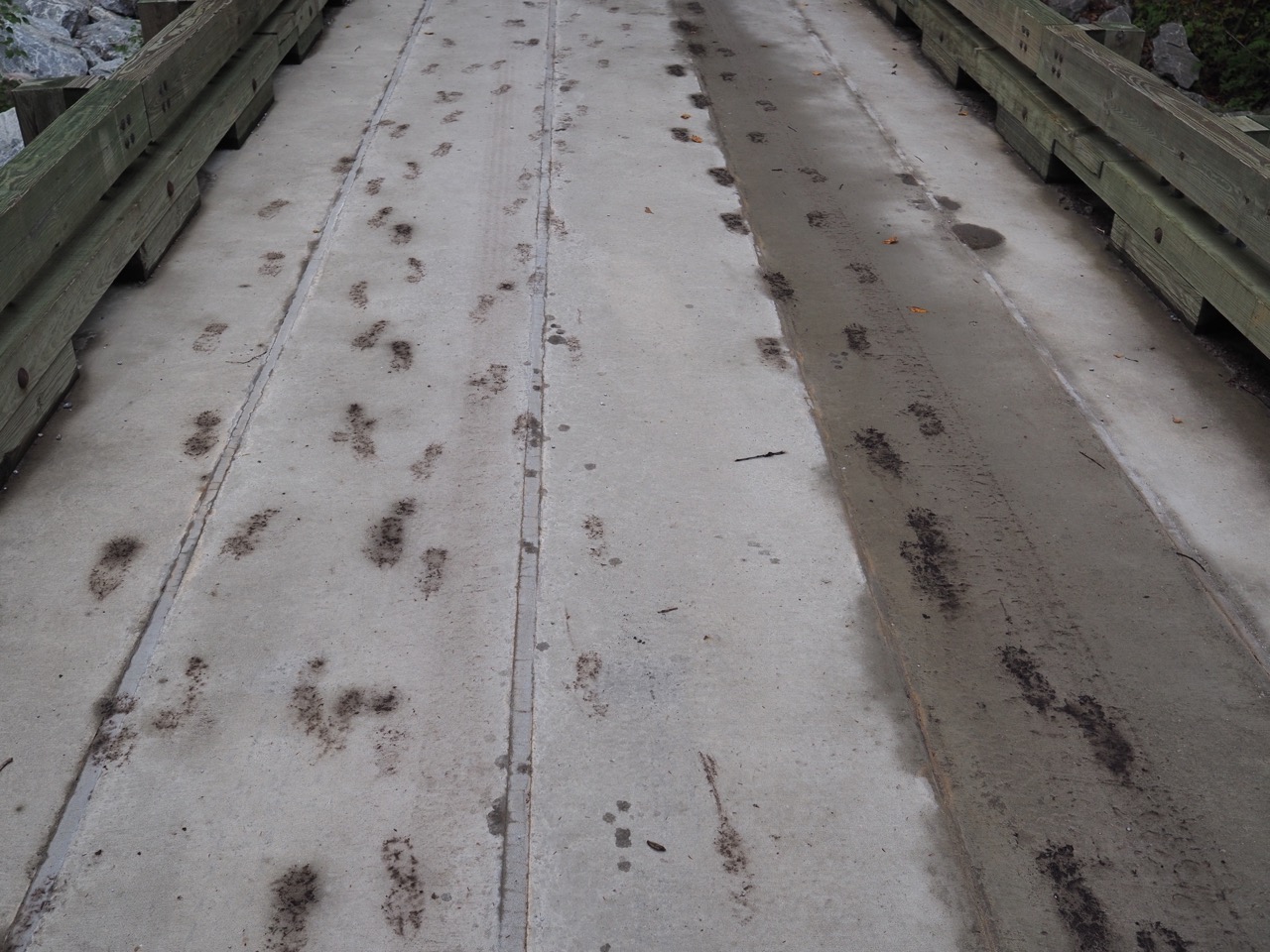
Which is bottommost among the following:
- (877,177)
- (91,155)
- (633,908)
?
(633,908)

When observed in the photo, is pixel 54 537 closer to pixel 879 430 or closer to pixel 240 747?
pixel 240 747

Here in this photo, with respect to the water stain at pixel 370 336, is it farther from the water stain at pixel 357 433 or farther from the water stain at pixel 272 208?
the water stain at pixel 272 208

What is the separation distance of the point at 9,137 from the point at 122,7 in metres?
3.24

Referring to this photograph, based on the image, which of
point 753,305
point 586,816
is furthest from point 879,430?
point 586,816

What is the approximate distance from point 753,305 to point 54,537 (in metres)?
2.84

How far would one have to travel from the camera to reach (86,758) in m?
2.84

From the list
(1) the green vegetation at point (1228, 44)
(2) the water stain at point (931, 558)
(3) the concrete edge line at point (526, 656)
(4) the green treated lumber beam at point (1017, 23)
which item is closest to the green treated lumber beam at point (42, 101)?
(3) the concrete edge line at point (526, 656)

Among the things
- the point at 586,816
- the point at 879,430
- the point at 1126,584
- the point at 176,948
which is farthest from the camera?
the point at 879,430

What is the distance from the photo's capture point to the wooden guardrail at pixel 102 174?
3.84m

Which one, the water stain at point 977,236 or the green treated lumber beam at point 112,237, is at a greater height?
the green treated lumber beam at point 112,237

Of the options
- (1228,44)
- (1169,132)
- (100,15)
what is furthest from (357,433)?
(1228,44)

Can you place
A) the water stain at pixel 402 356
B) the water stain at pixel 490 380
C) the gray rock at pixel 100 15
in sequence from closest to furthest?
the water stain at pixel 490 380 < the water stain at pixel 402 356 < the gray rock at pixel 100 15

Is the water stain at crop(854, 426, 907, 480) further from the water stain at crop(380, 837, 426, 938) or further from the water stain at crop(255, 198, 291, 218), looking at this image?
the water stain at crop(255, 198, 291, 218)

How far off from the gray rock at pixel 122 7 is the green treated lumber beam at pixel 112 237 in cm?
248
